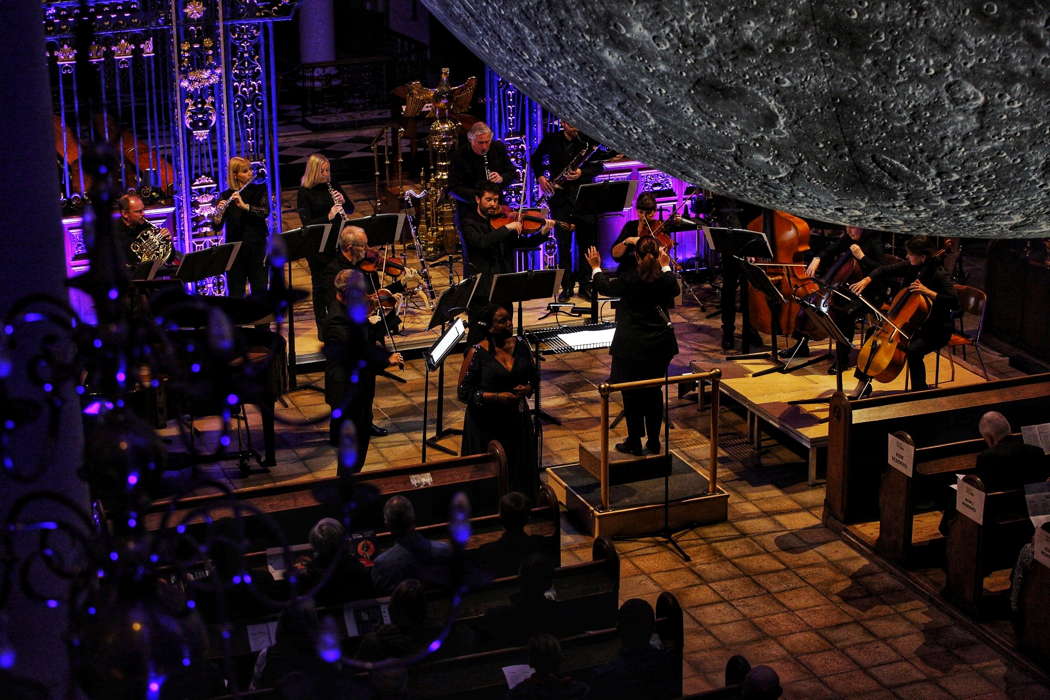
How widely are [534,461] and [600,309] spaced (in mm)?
4323

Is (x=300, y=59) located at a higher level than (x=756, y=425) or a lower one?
higher

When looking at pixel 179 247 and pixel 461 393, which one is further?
pixel 179 247

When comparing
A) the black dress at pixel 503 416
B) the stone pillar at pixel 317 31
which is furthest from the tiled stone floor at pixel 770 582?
the stone pillar at pixel 317 31

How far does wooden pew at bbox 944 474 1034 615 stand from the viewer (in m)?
7.63

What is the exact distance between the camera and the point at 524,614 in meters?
6.23

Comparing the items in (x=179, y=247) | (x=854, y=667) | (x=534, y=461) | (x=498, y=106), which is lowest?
(x=854, y=667)

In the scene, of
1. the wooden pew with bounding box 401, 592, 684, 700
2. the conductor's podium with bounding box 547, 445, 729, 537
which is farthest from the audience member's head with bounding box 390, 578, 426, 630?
the conductor's podium with bounding box 547, 445, 729, 537

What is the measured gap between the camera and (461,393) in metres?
8.62

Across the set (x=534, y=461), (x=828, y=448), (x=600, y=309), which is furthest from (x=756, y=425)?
(x=600, y=309)

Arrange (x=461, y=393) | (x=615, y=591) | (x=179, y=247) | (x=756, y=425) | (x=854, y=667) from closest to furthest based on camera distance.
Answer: (x=615, y=591) → (x=854, y=667) → (x=461, y=393) → (x=756, y=425) → (x=179, y=247)

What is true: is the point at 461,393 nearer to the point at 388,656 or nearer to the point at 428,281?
the point at 388,656

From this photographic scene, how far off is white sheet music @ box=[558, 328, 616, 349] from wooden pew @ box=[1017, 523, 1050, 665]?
11.2 feet

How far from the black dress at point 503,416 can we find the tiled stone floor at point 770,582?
21.9 inches

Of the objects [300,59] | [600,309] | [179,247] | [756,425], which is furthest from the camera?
[300,59]
